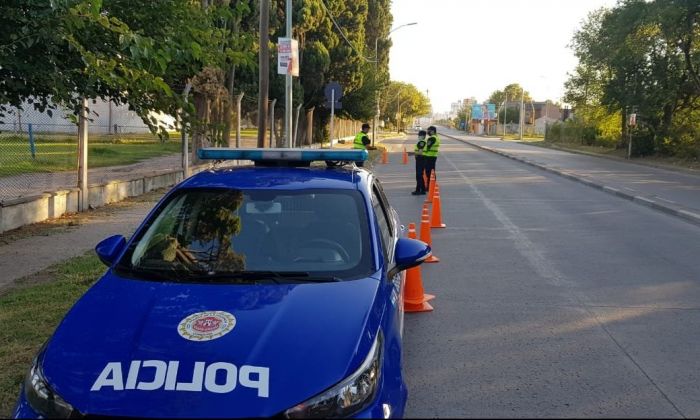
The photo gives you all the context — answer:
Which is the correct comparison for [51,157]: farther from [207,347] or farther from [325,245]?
[207,347]

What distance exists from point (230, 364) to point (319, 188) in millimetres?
1758

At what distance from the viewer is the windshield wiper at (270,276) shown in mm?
3520

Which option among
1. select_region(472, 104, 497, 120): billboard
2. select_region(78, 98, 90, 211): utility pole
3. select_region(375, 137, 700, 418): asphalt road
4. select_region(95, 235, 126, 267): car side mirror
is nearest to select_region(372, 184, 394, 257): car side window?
select_region(375, 137, 700, 418): asphalt road

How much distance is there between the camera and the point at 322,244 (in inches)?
156

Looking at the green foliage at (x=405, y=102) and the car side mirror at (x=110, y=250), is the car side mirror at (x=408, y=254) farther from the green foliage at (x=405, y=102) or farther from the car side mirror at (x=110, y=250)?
the green foliage at (x=405, y=102)

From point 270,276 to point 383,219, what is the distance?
1.38 m

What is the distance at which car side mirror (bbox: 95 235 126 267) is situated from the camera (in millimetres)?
4133

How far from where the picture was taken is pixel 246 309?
3094 mm

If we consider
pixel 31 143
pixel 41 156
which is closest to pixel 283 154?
pixel 31 143

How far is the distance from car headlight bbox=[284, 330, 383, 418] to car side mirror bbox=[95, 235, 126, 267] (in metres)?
2.08

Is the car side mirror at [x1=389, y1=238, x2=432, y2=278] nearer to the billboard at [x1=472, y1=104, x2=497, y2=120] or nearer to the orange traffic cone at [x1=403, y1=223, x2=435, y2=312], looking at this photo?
the orange traffic cone at [x1=403, y1=223, x2=435, y2=312]

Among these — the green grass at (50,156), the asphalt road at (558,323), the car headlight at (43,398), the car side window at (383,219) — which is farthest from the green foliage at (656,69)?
the car headlight at (43,398)

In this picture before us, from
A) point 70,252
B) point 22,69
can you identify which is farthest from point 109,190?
point 22,69

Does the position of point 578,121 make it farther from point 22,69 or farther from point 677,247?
point 22,69
